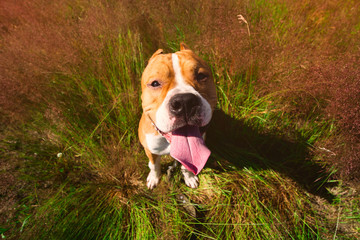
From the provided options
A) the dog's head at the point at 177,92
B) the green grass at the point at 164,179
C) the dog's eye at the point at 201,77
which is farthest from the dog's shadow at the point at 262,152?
the dog's eye at the point at 201,77

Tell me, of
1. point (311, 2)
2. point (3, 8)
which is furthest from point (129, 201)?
point (311, 2)

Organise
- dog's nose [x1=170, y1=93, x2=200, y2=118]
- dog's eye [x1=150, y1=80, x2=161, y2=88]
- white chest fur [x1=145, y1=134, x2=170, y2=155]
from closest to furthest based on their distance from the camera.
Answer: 1. dog's nose [x1=170, y1=93, x2=200, y2=118]
2. dog's eye [x1=150, y1=80, x2=161, y2=88]
3. white chest fur [x1=145, y1=134, x2=170, y2=155]

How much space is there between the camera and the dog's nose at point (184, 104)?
1558 millimetres

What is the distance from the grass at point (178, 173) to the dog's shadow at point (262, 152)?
0.05 ft

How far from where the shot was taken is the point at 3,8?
128 inches

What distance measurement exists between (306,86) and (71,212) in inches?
123

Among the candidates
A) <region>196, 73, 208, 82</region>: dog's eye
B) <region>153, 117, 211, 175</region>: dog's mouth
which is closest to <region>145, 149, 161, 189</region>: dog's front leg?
<region>153, 117, 211, 175</region>: dog's mouth

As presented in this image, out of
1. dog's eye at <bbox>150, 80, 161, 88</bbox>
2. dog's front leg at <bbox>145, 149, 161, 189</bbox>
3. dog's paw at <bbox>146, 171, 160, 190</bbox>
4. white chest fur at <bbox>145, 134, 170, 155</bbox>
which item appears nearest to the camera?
dog's eye at <bbox>150, 80, 161, 88</bbox>

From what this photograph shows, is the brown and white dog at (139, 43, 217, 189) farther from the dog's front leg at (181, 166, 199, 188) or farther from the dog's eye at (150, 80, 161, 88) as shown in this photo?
the dog's front leg at (181, 166, 199, 188)

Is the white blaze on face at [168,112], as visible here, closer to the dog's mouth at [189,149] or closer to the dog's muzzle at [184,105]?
the dog's muzzle at [184,105]

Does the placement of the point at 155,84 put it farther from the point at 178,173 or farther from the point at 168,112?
the point at 178,173

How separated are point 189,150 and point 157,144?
17.4 inches

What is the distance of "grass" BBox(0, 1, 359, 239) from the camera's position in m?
2.09

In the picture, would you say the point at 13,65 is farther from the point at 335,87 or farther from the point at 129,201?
the point at 335,87
